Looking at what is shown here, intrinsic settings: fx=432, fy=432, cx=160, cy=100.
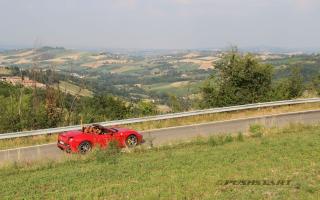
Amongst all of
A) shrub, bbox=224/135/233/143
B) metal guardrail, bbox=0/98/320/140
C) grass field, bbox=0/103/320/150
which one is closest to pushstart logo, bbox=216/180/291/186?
shrub, bbox=224/135/233/143

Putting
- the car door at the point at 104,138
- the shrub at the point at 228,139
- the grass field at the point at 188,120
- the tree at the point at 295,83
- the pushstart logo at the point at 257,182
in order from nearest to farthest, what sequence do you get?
1. the pushstart logo at the point at 257,182
2. the shrub at the point at 228,139
3. the car door at the point at 104,138
4. the grass field at the point at 188,120
5. the tree at the point at 295,83

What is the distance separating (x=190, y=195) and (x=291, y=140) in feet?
23.5

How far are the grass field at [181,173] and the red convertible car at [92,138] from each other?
8.75 ft

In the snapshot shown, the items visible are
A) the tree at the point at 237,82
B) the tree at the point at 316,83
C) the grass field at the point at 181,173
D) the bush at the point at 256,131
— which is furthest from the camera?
the tree at the point at 316,83

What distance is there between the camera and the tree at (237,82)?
94.1ft

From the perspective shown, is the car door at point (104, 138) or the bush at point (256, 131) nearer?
the bush at point (256, 131)

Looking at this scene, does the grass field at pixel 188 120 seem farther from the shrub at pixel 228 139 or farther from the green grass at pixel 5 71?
the green grass at pixel 5 71

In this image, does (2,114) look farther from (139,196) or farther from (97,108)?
(139,196)

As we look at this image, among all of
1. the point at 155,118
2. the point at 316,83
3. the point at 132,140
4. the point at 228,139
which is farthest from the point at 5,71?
the point at 228,139

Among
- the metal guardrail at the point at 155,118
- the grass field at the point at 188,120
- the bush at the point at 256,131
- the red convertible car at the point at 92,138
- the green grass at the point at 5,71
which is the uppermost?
the bush at the point at 256,131

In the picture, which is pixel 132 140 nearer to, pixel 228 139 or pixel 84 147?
pixel 84 147

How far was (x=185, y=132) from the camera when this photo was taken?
67.7 feet

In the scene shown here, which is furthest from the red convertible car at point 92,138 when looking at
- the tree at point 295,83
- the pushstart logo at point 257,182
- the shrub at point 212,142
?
the tree at point 295,83

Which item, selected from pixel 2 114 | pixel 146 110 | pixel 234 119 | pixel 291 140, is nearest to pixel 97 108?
pixel 146 110
